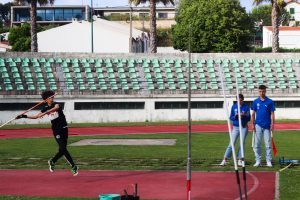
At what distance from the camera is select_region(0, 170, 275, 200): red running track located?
49.5 feet

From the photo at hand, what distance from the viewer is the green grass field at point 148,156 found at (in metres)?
19.5

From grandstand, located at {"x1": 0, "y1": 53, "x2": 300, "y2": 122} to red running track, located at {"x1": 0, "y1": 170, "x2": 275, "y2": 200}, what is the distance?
26789mm

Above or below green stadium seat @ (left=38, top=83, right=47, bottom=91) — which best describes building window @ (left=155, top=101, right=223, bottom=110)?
below

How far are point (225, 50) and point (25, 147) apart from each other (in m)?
63.2

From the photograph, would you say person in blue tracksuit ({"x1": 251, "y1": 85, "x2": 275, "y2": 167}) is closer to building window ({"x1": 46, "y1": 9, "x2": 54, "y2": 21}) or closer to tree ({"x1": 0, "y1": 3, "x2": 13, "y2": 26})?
building window ({"x1": 46, "y1": 9, "x2": 54, "y2": 21})

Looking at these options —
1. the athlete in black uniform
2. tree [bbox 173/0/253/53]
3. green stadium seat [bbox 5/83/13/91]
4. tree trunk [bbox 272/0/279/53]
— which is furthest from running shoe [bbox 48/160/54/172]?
tree [bbox 173/0/253/53]

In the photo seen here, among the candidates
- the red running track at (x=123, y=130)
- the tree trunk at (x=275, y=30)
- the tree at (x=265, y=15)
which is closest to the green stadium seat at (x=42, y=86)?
the red running track at (x=123, y=130)

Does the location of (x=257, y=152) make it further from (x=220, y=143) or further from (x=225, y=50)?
(x=225, y=50)

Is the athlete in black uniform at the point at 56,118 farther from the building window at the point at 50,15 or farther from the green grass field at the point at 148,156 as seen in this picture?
the building window at the point at 50,15

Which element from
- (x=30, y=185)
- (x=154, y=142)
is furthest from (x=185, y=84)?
(x=30, y=185)

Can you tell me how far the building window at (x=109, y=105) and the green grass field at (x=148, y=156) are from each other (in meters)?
14.3

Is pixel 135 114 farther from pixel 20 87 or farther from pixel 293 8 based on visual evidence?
pixel 293 8

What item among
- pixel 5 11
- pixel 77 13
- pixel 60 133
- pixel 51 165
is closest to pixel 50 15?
pixel 77 13

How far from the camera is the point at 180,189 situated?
1579 centimetres
